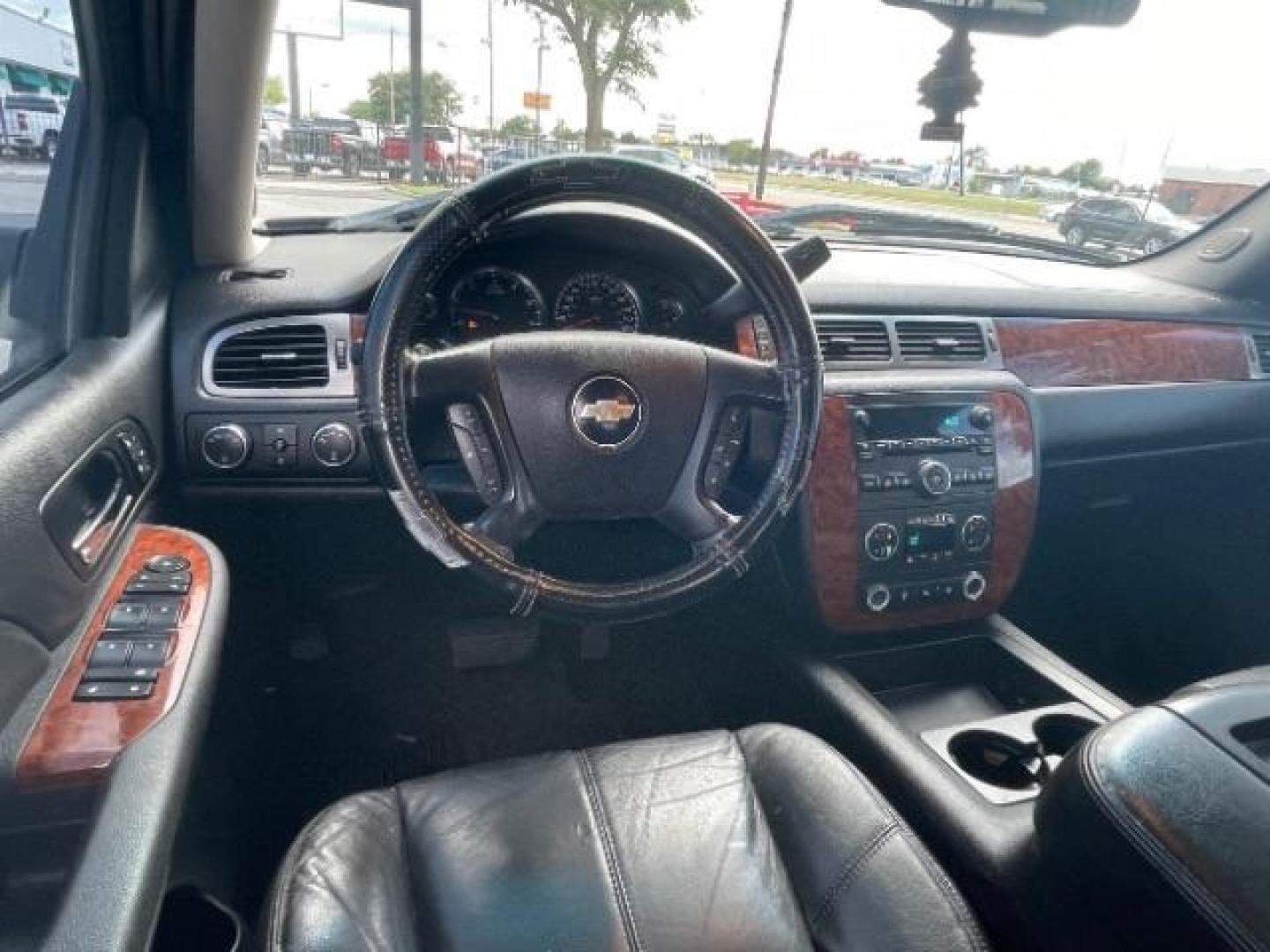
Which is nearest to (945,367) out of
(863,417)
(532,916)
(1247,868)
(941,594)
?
(863,417)

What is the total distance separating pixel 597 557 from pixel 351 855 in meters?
0.93

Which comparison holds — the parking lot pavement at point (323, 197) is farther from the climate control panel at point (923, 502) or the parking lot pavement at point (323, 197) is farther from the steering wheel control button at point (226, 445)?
the climate control panel at point (923, 502)

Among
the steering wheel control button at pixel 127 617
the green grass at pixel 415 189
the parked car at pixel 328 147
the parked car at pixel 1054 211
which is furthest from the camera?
the parked car at pixel 1054 211

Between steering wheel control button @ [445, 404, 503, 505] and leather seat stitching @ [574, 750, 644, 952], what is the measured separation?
Result: 46 centimetres

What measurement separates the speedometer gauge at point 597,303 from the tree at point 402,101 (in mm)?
943

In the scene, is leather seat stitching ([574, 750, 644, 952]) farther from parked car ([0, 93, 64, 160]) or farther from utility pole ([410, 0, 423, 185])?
utility pole ([410, 0, 423, 185])

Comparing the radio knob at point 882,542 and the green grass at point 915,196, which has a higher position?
the green grass at point 915,196

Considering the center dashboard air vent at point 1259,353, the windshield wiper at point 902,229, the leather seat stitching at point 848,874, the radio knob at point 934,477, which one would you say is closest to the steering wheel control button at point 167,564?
the leather seat stitching at point 848,874

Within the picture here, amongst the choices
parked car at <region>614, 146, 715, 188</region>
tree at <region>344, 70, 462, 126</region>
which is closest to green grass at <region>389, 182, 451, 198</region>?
tree at <region>344, 70, 462, 126</region>

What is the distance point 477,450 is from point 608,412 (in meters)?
0.23

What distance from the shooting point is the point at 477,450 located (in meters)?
1.48

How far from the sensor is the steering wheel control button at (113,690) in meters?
1.13

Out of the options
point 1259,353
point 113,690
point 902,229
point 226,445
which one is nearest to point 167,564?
point 113,690

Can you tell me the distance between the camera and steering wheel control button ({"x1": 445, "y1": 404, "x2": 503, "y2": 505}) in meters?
1.47
